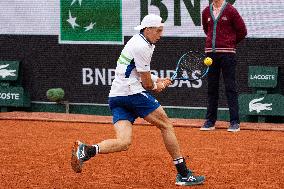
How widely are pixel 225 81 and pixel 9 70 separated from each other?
14.5ft

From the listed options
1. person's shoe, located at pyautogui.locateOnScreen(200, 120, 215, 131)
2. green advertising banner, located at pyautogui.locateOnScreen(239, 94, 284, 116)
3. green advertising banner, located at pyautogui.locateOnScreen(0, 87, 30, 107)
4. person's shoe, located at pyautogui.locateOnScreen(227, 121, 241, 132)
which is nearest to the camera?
person's shoe, located at pyautogui.locateOnScreen(227, 121, 241, 132)

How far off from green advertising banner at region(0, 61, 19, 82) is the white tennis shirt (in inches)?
272

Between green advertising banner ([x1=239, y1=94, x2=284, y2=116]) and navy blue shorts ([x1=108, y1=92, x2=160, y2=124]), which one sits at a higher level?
navy blue shorts ([x1=108, y1=92, x2=160, y2=124])

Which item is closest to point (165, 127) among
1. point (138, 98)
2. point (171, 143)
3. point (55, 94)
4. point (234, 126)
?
point (171, 143)

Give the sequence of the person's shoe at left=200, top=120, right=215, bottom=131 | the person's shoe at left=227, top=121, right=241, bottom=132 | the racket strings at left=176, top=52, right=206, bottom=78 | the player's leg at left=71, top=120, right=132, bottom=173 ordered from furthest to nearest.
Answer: the person's shoe at left=200, top=120, right=215, bottom=131 → the person's shoe at left=227, top=121, right=241, bottom=132 → the racket strings at left=176, top=52, right=206, bottom=78 → the player's leg at left=71, top=120, right=132, bottom=173

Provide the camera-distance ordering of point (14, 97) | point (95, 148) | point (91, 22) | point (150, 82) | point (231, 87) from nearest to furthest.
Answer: point (95, 148) → point (150, 82) → point (231, 87) → point (91, 22) → point (14, 97)

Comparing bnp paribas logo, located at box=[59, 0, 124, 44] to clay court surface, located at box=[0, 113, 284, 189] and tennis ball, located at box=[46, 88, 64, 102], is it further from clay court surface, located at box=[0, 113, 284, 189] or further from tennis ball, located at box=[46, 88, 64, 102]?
clay court surface, located at box=[0, 113, 284, 189]

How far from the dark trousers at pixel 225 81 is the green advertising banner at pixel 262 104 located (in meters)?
0.80

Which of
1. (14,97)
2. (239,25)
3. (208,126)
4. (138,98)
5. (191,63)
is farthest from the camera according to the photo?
(14,97)

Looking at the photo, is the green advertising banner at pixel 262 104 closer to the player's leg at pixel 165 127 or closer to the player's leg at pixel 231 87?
the player's leg at pixel 231 87

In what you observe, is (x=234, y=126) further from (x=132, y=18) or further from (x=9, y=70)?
(x=9, y=70)

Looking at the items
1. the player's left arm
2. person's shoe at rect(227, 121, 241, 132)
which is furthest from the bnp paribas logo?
person's shoe at rect(227, 121, 241, 132)

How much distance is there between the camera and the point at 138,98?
8727 millimetres

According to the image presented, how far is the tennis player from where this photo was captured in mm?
8562
